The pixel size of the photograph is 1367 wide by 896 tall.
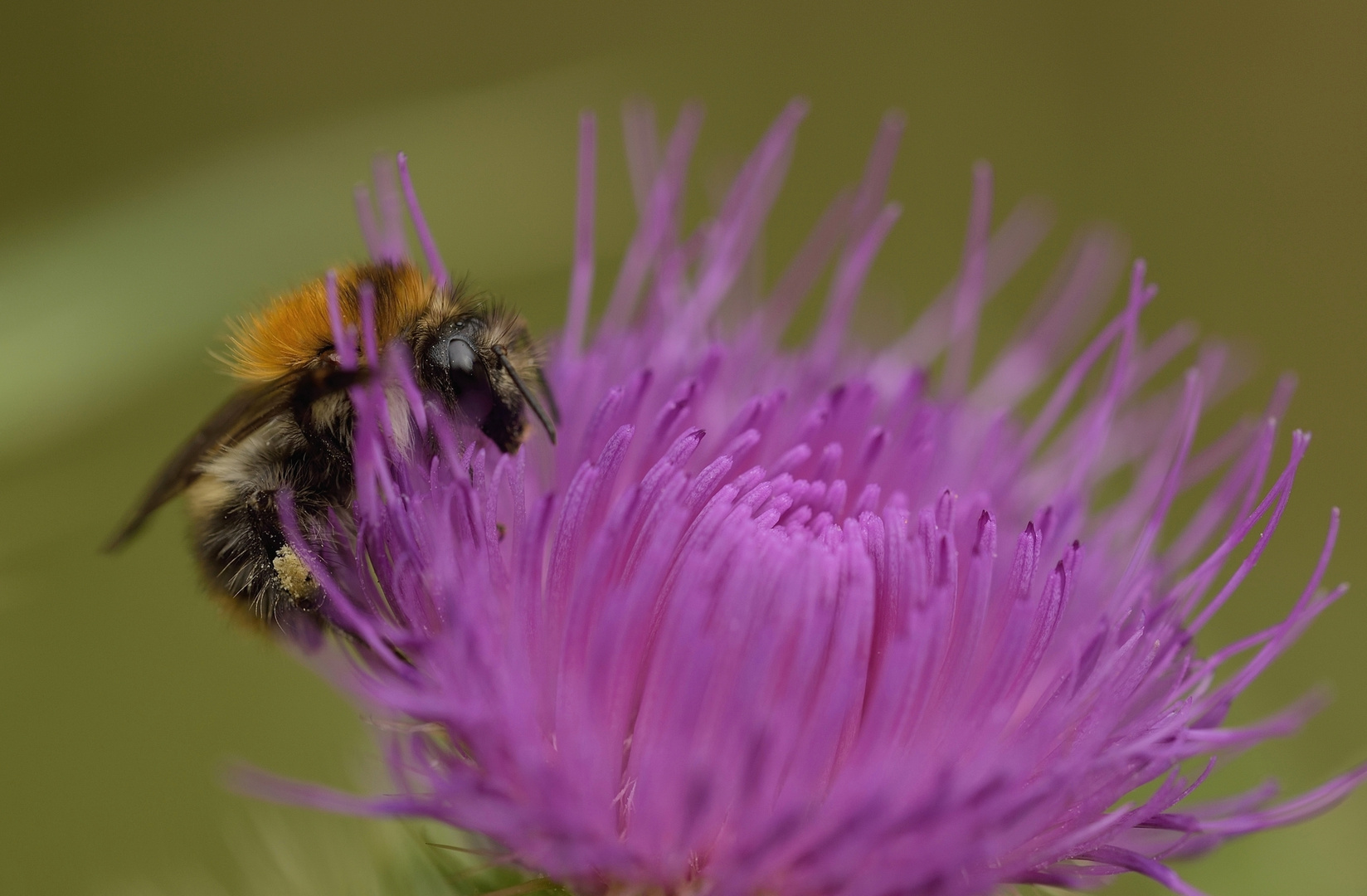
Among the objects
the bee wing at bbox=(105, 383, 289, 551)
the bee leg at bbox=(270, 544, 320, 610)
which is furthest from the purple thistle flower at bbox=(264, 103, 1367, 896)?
the bee wing at bbox=(105, 383, 289, 551)

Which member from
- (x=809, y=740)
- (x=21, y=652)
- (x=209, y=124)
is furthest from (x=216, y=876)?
(x=209, y=124)

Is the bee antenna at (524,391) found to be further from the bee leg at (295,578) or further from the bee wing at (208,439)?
the bee leg at (295,578)

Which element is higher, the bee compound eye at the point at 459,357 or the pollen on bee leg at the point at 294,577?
the bee compound eye at the point at 459,357

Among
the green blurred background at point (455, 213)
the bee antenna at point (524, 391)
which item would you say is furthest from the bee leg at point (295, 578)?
the green blurred background at point (455, 213)

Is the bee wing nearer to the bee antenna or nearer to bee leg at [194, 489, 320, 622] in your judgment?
bee leg at [194, 489, 320, 622]

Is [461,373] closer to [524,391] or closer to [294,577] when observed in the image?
[524,391]
